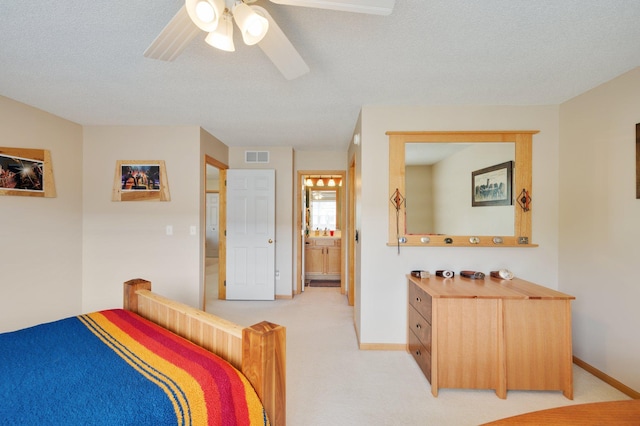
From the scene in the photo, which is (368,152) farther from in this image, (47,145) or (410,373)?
(47,145)

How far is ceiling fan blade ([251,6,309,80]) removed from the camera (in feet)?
4.24

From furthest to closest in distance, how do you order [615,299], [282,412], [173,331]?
[615,299] < [173,331] < [282,412]

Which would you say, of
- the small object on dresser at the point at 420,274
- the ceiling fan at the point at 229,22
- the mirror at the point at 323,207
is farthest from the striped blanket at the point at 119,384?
the mirror at the point at 323,207

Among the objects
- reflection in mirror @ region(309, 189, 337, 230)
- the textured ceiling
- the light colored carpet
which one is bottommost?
the light colored carpet

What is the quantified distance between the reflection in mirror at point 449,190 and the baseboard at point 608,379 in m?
1.18

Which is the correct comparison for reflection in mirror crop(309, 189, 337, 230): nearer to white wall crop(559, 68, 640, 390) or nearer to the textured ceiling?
the textured ceiling

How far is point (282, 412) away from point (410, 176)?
2135 millimetres

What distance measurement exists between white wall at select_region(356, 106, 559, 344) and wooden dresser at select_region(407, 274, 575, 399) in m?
0.61

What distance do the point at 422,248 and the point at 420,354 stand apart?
900mm

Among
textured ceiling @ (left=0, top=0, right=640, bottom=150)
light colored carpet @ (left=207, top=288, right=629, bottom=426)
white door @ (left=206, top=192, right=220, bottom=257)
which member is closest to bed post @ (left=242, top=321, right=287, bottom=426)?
light colored carpet @ (left=207, top=288, right=629, bottom=426)

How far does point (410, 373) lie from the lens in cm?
221

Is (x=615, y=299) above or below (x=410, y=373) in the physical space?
above

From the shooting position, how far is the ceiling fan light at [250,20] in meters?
1.13

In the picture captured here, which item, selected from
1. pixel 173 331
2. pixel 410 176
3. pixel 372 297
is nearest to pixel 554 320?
pixel 372 297
